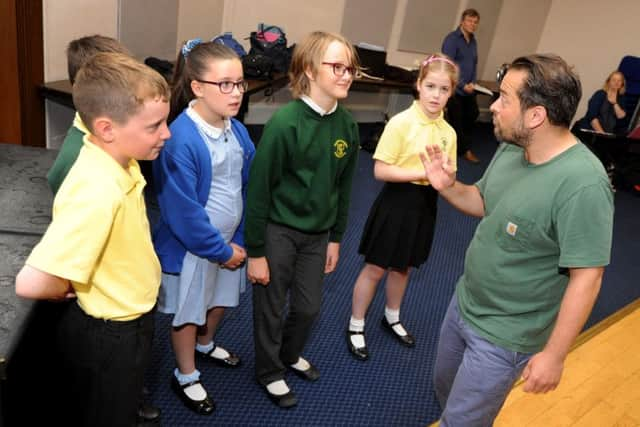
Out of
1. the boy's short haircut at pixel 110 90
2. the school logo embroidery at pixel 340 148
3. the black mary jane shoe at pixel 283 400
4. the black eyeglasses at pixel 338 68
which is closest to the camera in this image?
the boy's short haircut at pixel 110 90

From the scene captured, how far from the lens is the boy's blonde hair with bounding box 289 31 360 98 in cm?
170

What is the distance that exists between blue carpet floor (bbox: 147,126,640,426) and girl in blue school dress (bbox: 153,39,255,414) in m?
0.14

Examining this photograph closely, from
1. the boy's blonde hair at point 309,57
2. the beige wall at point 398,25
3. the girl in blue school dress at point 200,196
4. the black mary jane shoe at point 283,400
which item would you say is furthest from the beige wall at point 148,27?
the black mary jane shoe at point 283,400

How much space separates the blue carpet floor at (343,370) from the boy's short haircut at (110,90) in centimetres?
122

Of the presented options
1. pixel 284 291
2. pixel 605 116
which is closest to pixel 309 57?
pixel 284 291

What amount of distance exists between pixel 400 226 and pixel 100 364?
1372 mm

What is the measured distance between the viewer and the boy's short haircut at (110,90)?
1161 mm

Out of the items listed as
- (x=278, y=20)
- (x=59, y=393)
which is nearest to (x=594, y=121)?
(x=278, y=20)

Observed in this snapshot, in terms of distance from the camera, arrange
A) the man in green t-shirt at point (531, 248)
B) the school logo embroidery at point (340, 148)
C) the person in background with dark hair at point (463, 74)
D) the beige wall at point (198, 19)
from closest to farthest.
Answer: the man in green t-shirt at point (531, 248)
the school logo embroidery at point (340, 148)
the beige wall at point (198, 19)
the person in background with dark hair at point (463, 74)

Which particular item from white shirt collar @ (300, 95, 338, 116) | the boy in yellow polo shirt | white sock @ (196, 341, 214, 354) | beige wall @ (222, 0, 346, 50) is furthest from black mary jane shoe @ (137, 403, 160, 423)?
beige wall @ (222, 0, 346, 50)

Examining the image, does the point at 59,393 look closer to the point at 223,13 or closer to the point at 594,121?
the point at 223,13

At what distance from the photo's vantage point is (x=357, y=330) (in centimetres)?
248

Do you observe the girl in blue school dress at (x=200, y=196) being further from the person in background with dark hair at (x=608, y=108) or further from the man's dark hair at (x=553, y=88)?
the person in background with dark hair at (x=608, y=108)

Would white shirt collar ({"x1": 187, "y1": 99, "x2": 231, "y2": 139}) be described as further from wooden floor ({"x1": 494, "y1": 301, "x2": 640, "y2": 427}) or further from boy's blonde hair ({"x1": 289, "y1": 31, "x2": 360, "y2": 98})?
wooden floor ({"x1": 494, "y1": 301, "x2": 640, "y2": 427})
